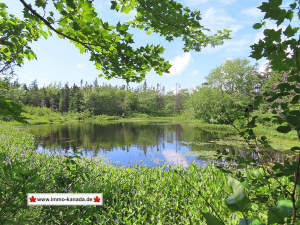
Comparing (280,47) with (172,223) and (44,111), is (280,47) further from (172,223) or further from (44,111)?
(44,111)

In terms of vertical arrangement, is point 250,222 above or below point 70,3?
below

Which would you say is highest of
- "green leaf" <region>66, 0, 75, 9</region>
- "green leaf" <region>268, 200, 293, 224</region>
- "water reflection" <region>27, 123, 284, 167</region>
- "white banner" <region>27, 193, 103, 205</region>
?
"green leaf" <region>66, 0, 75, 9</region>

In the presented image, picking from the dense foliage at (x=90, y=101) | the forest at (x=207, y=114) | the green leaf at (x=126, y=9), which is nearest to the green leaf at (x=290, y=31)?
the forest at (x=207, y=114)

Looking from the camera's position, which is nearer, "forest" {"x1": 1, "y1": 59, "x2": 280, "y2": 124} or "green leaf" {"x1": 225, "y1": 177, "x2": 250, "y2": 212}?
"green leaf" {"x1": 225, "y1": 177, "x2": 250, "y2": 212}

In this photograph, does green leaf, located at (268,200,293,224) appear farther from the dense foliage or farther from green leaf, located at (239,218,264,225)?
the dense foliage

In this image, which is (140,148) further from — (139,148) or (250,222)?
(250,222)

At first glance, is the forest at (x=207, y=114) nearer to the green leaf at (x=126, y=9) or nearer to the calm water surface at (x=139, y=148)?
the green leaf at (x=126, y=9)

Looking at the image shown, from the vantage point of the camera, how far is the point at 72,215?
2.77 meters

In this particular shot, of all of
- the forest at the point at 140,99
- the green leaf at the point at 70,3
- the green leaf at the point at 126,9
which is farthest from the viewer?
the forest at the point at 140,99

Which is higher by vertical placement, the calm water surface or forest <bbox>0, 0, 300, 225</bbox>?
forest <bbox>0, 0, 300, 225</bbox>

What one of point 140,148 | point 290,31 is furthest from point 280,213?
point 140,148

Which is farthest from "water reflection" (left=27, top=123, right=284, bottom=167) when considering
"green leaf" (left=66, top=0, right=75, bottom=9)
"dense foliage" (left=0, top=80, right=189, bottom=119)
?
"dense foliage" (left=0, top=80, right=189, bottom=119)

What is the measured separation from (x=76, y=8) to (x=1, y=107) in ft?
5.28

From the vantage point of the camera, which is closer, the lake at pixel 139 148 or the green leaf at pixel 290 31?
the green leaf at pixel 290 31
